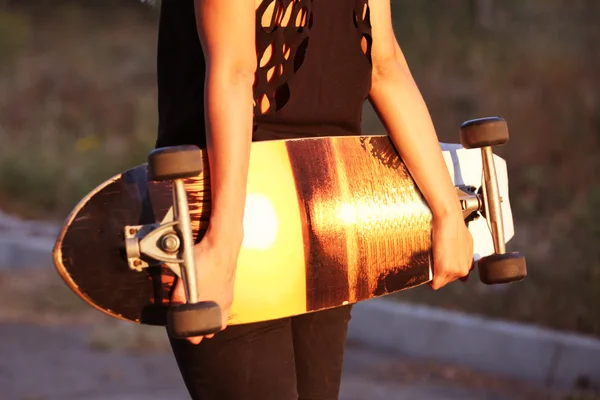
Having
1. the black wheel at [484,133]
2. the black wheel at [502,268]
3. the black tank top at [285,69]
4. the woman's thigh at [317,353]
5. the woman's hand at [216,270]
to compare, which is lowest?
the woman's thigh at [317,353]

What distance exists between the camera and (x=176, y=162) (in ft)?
6.11

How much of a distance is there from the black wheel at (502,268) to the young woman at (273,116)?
4cm

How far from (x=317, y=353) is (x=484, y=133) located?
57 cm

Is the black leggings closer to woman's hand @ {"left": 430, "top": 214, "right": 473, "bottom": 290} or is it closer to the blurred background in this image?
woman's hand @ {"left": 430, "top": 214, "right": 473, "bottom": 290}

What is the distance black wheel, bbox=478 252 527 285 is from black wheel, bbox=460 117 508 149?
236 mm

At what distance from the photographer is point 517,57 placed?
1140 centimetres

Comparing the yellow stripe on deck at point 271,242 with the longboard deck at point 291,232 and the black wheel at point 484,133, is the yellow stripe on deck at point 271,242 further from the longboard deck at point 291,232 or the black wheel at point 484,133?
the black wheel at point 484,133

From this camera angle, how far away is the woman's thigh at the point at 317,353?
2.14 meters

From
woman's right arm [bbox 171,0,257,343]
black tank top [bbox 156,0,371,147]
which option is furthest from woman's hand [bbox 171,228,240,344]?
black tank top [bbox 156,0,371,147]

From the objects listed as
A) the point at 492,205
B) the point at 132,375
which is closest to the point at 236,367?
the point at 492,205

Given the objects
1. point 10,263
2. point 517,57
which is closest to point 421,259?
point 10,263

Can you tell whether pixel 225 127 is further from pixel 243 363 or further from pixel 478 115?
pixel 478 115

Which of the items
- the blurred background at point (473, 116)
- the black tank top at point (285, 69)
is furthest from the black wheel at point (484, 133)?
the blurred background at point (473, 116)

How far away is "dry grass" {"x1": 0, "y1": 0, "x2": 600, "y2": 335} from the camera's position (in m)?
6.42
